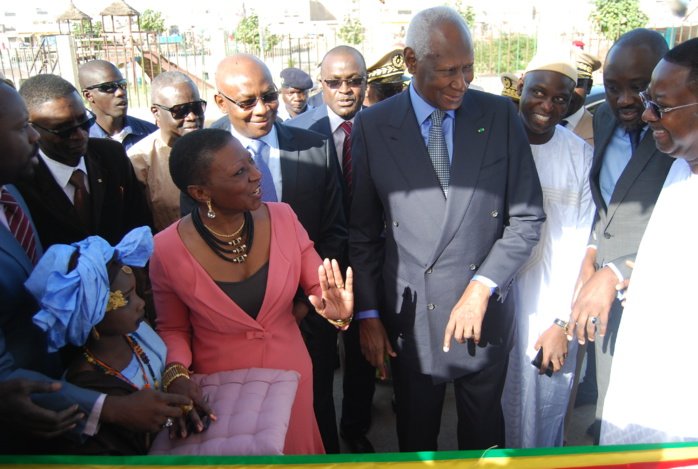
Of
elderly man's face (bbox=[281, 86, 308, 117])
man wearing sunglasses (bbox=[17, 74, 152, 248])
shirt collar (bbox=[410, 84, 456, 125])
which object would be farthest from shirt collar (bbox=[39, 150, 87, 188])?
elderly man's face (bbox=[281, 86, 308, 117])

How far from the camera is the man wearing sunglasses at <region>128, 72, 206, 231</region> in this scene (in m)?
3.21

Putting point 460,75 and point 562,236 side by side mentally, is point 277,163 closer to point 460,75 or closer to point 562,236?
point 460,75

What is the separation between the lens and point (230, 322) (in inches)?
84.1

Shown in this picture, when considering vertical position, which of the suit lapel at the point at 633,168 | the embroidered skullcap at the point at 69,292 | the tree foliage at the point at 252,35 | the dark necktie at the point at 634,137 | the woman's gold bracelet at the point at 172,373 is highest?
the tree foliage at the point at 252,35

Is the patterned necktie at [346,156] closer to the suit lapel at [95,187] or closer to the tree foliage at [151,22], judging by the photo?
the suit lapel at [95,187]

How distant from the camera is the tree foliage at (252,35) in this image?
51.8 ft

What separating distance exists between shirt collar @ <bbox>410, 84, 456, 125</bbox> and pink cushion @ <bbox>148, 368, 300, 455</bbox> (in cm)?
123

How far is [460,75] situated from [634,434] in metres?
1.69

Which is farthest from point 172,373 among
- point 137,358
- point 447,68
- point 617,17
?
point 617,17

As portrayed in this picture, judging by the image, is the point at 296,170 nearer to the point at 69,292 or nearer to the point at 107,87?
the point at 69,292

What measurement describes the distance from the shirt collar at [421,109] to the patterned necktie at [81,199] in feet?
5.48

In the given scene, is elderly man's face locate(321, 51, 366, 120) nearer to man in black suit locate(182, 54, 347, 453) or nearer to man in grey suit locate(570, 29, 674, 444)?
man in black suit locate(182, 54, 347, 453)

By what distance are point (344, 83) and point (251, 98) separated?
1292mm

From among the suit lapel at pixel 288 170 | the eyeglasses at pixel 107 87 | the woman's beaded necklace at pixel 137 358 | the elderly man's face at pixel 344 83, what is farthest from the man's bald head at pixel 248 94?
the eyeglasses at pixel 107 87
